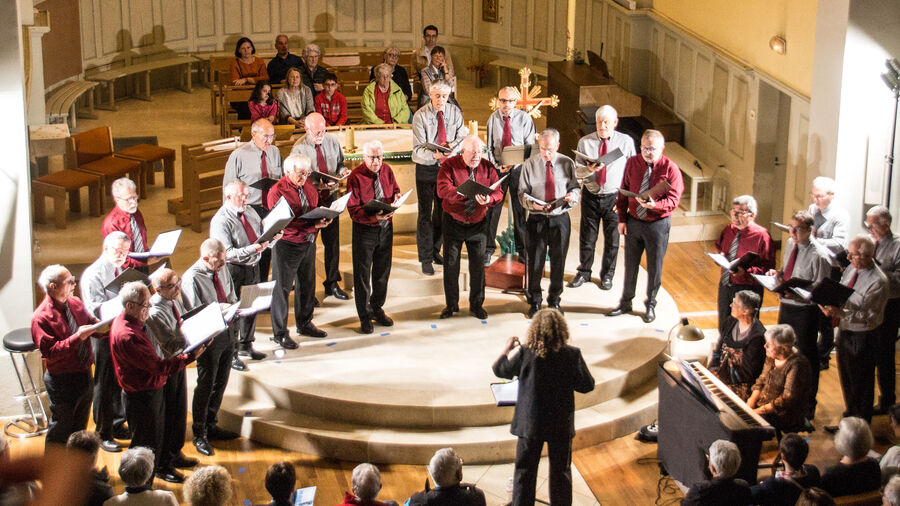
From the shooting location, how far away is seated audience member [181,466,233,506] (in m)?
5.16

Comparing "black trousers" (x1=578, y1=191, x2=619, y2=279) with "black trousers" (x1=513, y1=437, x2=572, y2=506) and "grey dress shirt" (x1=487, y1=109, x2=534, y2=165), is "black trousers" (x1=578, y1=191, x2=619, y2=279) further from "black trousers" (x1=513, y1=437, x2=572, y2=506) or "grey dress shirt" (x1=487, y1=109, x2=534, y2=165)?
"black trousers" (x1=513, y1=437, x2=572, y2=506)

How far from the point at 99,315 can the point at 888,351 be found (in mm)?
5184

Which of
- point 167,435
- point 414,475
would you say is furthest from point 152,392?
point 414,475

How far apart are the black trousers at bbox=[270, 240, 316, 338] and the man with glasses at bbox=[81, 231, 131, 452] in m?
1.13

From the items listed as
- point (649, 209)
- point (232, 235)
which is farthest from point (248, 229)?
point (649, 209)

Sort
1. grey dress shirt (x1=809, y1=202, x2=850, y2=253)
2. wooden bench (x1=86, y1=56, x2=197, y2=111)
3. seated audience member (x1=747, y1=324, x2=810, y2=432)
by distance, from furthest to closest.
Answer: wooden bench (x1=86, y1=56, x2=197, y2=111), grey dress shirt (x1=809, y1=202, x2=850, y2=253), seated audience member (x1=747, y1=324, x2=810, y2=432)

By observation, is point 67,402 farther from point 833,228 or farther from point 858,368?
point 833,228

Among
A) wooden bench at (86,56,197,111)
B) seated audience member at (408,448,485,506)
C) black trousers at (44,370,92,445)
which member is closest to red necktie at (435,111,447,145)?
black trousers at (44,370,92,445)

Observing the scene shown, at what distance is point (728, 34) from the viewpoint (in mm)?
11516

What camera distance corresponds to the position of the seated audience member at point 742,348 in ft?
23.0

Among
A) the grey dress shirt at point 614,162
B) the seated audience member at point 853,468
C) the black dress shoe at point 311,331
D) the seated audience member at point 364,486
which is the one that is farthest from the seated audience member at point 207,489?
the grey dress shirt at point 614,162

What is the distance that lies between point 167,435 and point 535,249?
121 inches

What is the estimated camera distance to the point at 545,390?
610cm

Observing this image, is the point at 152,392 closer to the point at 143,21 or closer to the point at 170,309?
the point at 170,309
